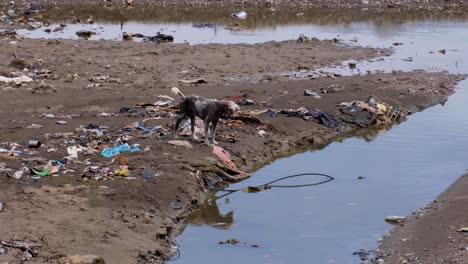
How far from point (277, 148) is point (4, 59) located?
872cm

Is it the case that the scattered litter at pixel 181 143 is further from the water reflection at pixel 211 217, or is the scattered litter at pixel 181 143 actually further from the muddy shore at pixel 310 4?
the muddy shore at pixel 310 4

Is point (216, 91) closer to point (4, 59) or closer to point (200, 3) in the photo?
point (4, 59)

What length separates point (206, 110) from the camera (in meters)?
11.7

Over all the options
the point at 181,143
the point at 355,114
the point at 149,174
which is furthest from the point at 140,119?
the point at 355,114

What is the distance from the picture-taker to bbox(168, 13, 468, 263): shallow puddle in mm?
9047

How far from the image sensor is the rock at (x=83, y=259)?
7488 mm

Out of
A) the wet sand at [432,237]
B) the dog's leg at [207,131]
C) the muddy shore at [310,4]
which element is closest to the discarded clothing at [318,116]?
the dog's leg at [207,131]

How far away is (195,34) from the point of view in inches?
1059

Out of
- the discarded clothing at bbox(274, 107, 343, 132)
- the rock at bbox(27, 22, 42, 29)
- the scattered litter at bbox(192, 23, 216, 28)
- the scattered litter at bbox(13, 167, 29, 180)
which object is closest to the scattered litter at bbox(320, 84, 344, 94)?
the discarded clothing at bbox(274, 107, 343, 132)

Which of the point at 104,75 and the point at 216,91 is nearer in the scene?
the point at 216,91

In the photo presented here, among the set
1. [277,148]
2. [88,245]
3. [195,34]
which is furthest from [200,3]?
[88,245]

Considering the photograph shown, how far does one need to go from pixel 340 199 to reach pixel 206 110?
240 cm

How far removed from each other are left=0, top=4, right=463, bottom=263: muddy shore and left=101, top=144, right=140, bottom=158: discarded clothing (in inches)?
4.8

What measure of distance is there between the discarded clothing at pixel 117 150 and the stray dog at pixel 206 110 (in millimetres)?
911
